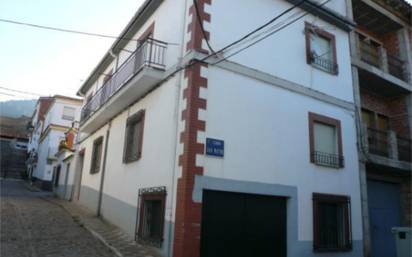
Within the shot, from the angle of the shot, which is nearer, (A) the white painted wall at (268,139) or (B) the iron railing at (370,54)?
(A) the white painted wall at (268,139)

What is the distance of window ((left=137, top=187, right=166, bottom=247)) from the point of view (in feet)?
25.3

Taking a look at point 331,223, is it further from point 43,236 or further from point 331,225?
point 43,236

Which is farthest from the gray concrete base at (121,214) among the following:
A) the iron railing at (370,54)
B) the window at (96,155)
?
the iron railing at (370,54)

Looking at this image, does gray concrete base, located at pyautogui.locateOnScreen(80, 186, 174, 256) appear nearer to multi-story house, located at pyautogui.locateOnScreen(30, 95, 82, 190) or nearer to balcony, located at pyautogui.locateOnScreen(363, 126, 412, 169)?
balcony, located at pyautogui.locateOnScreen(363, 126, 412, 169)

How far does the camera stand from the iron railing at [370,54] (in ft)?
43.3

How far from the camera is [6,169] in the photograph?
39281mm

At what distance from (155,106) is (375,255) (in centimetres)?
840

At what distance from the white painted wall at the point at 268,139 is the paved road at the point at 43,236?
3.45 m

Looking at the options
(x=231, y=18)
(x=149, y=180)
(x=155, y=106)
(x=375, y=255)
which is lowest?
(x=375, y=255)

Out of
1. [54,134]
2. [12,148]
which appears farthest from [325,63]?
[12,148]

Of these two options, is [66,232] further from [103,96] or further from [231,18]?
[231,18]

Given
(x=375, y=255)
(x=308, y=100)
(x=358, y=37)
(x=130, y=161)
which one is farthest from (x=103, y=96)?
(x=375, y=255)

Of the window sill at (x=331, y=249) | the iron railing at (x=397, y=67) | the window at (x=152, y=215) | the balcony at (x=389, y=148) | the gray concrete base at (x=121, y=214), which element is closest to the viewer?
the gray concrete base at (x=121, y=214)

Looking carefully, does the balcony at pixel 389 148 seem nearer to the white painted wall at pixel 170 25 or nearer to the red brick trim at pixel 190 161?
the red brick trim at pixel 190 161
